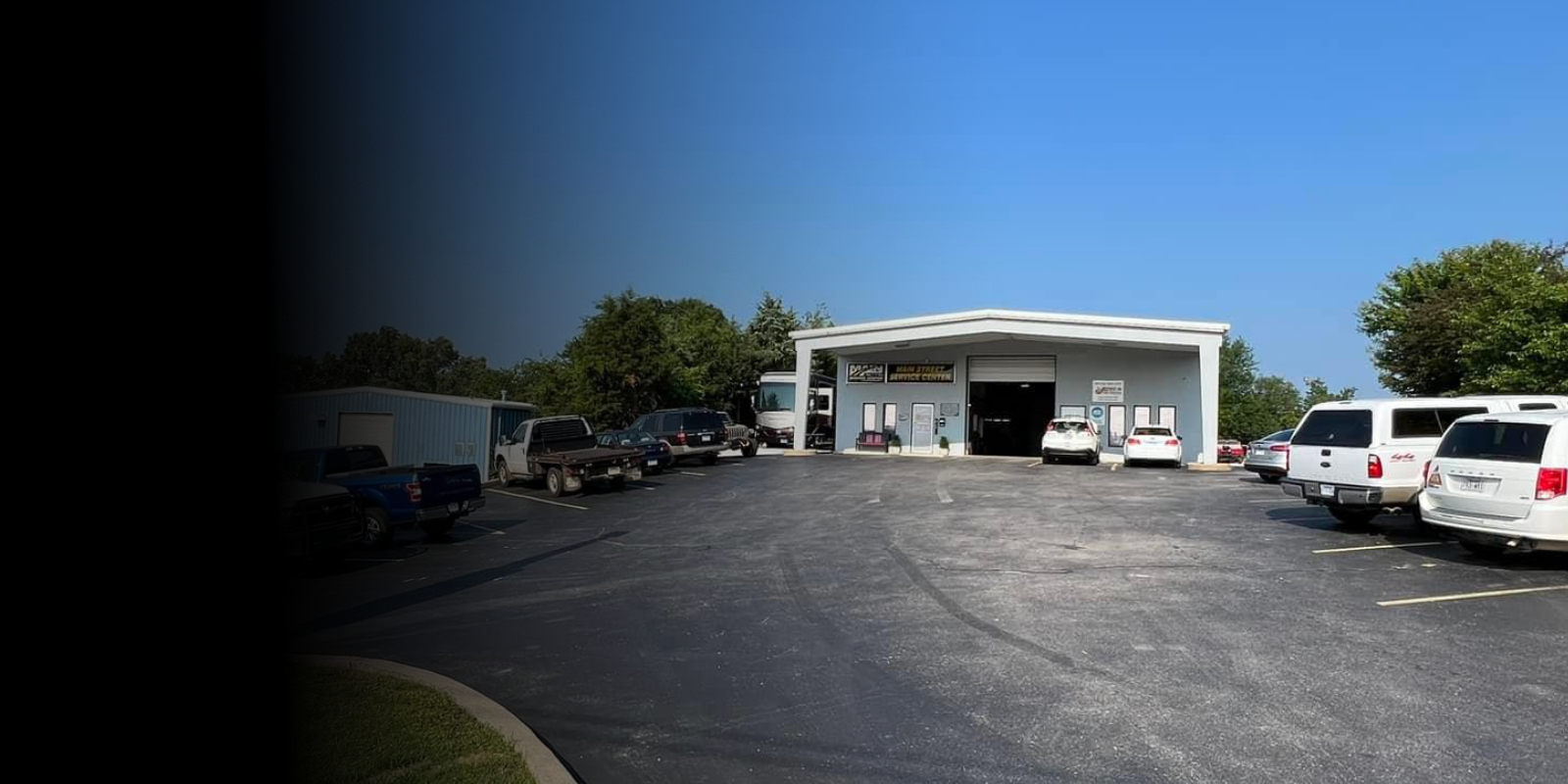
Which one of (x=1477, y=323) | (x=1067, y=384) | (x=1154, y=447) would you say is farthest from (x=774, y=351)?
(x=1477, y=323)

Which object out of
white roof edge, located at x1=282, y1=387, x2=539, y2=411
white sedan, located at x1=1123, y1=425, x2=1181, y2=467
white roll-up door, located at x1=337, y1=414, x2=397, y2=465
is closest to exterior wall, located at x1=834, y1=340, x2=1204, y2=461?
white sedan, located at x1=1123, y1=425, x2=1181, y2=467

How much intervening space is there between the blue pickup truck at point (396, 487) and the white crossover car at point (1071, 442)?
70.9 feet

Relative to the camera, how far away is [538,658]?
6734 millimetres

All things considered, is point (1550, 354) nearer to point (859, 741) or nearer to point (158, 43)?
point (859, 741)

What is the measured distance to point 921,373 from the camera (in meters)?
36.6

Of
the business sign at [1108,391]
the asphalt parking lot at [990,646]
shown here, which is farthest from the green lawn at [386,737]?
the business sign at [1108,391]

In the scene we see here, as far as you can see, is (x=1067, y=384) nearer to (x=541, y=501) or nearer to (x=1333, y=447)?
(x=1333, y=447)

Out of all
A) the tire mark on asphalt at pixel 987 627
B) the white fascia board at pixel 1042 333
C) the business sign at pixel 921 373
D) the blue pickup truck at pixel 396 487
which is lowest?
the tire mark on asphalt at pixel 987 627

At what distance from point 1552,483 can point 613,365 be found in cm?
3223

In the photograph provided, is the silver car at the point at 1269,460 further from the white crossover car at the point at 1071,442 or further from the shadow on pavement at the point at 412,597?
the shadow on pavement at the point at 412,597

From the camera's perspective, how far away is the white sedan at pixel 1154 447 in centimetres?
2861

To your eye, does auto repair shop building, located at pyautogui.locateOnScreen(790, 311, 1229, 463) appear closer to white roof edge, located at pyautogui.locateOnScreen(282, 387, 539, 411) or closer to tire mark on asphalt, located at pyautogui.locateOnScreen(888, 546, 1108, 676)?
tire mark on asphalt, located at pyautogui.locateOnScreen(888, 546, 1108, 676)

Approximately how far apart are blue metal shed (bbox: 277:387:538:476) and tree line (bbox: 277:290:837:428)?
14 centimetres

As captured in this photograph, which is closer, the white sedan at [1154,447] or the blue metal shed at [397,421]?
the blue metal shed at [397,421]
